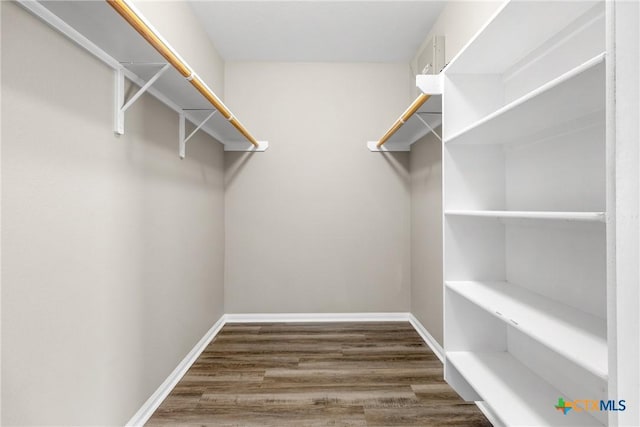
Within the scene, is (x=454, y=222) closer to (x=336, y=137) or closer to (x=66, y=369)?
(x=66, y=369)

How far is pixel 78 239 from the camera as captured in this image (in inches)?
49.4

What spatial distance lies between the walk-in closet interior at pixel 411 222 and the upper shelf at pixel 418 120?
23 millimetres

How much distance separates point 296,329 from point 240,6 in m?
2.52

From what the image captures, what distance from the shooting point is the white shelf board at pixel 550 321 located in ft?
2.76

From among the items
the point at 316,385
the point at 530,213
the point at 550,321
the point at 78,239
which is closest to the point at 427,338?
the point at 316,385

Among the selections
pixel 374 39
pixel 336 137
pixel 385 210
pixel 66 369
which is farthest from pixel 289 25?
pixel 66 369

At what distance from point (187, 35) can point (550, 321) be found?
100 inches

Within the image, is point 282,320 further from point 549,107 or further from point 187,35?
point 549,107

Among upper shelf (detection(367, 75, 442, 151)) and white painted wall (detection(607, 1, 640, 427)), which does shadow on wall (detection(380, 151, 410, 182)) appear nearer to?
upper shelf (detection(367, 75, 442, 151))

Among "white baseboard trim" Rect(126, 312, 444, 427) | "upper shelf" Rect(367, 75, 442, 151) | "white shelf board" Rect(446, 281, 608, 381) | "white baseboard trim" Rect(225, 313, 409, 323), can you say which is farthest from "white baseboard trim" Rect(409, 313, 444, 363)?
"upper shelf" Rect(367, 75, 442, 151)

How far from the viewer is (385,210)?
128 inches

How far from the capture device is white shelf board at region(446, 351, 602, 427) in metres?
1.11

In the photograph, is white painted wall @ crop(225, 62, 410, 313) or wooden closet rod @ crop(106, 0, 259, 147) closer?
wooden closet rod @ crop(106, 0, 259, 147)

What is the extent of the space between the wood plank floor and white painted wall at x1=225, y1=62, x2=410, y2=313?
48 cm
